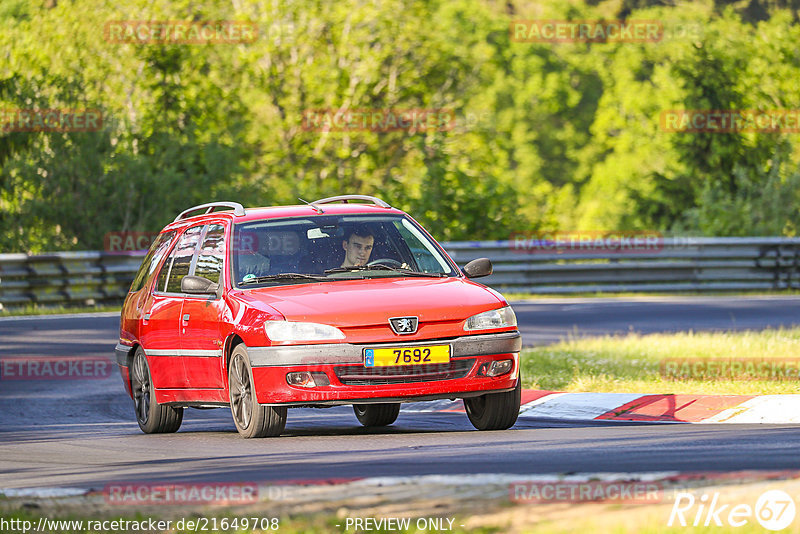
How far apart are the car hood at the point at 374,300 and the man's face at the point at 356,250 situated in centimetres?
39

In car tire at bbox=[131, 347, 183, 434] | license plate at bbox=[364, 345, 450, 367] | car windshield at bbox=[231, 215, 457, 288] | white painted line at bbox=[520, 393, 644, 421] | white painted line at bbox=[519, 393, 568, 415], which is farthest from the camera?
white painted line at bbox=[519, 393, 568, 415]

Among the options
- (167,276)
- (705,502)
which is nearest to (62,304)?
(167,276)

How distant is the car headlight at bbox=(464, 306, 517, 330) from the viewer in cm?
980

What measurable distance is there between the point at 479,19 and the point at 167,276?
67.9 metres

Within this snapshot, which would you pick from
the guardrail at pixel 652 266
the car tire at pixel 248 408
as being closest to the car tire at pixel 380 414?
the car tire at pixel 248 408

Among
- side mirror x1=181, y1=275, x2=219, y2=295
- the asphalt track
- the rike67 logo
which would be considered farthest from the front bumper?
the rike67 logo

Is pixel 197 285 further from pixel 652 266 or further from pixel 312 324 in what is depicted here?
pixel 652 266

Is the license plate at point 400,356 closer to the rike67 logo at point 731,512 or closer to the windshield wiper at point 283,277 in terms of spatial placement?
the windshield wiper at point 283,277

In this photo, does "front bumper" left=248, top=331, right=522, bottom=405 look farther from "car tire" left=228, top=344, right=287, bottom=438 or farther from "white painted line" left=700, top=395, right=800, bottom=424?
"white painted line" left=700, top=395, right=800, bottom=424

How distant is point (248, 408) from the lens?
9984 mm

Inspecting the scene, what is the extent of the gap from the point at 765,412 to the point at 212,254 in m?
4.28

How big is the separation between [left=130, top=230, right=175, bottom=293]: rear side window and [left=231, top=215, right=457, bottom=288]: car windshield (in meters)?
1.48

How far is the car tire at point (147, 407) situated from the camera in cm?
1138

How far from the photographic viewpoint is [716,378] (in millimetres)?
13039
